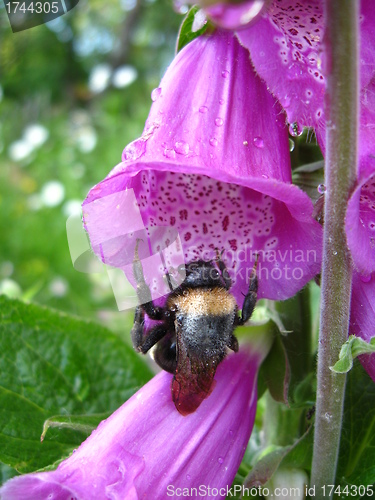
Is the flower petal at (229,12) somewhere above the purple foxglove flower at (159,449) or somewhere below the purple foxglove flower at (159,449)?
above

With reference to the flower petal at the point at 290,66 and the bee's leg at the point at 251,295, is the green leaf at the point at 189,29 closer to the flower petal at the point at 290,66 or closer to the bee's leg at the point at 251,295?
the flower petal at the point at 290,66

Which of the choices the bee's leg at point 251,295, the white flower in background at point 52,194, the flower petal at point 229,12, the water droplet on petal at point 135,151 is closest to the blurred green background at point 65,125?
the white flower in background at point 52,194

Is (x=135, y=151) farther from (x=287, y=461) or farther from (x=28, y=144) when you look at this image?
(x=28, y=144)

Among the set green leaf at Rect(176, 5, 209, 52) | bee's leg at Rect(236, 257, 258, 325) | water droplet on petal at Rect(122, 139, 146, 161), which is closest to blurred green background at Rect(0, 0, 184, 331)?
green leaf at Rect(176, 5, 209, 52)

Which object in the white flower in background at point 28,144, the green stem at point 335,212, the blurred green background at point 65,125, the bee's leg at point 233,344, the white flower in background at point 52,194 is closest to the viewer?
the green stem at point 335,212

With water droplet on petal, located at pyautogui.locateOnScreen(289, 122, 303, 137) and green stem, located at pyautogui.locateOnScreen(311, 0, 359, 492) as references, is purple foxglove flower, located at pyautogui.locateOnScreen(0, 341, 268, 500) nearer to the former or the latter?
green stem, located at pyautogui.locateOnScreen(311, 0, 359, 492)

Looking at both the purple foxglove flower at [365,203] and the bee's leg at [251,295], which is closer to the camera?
the purple foxglove flower at [365,203]

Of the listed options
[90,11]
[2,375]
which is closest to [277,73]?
[2,375]
